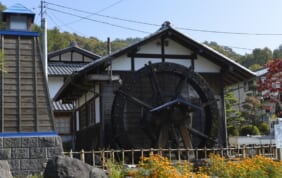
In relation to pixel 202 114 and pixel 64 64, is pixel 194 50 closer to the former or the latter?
pixel 202 114

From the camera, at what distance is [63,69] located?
32656 mm

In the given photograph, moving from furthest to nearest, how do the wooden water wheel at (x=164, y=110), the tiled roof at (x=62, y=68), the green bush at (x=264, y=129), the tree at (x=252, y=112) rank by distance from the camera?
the tree at (x=252, y=112) < the green bush at (x=264, y=129) < the tiled roof at (x=62, y=68) < the wooden water wheel at (x=164, y=110)

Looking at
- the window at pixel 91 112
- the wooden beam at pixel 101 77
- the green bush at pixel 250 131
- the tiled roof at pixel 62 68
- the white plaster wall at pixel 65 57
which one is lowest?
the green bush at pixel 250 131

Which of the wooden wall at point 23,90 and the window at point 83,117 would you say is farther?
the window at point 83,117

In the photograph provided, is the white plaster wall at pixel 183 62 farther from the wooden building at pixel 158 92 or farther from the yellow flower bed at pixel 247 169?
the yellow flower bed at pixel 247 169

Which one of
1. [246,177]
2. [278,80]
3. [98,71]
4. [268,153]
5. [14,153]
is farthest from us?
[278,80]

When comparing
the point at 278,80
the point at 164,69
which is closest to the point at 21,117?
the point at 164,69

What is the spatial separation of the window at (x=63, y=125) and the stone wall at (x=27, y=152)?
19420mm

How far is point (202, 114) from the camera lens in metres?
18.0

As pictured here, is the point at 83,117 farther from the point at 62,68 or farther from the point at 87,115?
the point at 62,68

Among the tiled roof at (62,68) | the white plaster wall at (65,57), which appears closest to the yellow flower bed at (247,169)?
the tiled roof at (62,68)

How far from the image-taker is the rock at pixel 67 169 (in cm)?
770

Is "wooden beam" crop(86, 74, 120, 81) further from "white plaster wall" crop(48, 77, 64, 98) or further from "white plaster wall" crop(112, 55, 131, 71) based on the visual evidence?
"white plaster wall" crop(48, 77, 64, 98)

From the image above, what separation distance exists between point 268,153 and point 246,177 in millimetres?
7122
